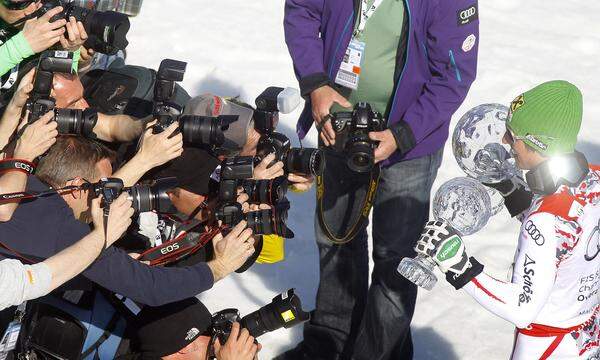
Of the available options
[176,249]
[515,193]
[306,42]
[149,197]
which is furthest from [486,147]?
[176,249]

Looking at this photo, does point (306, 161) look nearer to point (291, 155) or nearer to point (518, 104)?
point (291, 155)

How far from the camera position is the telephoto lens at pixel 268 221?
3.71 m

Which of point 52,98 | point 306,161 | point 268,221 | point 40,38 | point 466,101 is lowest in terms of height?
point 466,101

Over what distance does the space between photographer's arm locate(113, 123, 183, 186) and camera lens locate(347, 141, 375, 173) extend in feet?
2.35

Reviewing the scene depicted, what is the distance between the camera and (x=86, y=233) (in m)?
3.37

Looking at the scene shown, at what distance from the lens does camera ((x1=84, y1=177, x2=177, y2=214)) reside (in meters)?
3.32

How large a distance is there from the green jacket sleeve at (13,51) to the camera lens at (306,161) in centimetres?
130

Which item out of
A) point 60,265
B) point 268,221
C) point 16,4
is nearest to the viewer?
point 60,265

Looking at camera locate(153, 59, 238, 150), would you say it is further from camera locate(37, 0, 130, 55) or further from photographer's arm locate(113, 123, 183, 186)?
camera locate(37, 0, 130, 55)

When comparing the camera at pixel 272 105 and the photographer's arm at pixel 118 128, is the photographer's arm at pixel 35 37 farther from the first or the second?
the camera at pixel 272 105

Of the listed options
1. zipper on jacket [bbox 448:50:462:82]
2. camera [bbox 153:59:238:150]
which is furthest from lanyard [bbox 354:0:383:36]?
camera [bbox 153:59:238:150]

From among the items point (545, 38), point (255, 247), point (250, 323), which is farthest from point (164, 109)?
point (545, 38)

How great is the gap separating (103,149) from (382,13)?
1321 mm

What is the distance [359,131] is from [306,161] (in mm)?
256
